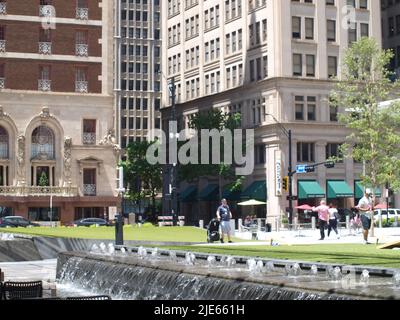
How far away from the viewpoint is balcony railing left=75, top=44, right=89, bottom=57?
7131 cm

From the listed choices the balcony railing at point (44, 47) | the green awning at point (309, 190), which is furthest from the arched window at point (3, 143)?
the green awning at point (309, 190)

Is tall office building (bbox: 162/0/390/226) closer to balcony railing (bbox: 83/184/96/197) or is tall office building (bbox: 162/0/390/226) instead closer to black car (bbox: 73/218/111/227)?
balcony railing (bbox: 83/184/96/197)

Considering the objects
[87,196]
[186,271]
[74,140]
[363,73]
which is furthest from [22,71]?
[186,271]

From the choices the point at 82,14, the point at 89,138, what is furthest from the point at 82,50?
the point at 89,138

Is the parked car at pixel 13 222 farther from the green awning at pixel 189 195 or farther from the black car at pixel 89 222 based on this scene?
the green awning at pixel 189 195

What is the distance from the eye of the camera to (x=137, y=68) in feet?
448

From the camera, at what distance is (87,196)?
7025cm

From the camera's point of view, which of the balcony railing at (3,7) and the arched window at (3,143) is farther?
the balcony railing at (3,7)

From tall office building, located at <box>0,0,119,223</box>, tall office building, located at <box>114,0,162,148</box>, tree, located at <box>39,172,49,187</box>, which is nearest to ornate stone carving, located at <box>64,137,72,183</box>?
tall office building, located at <box>0,0,119,223</box>

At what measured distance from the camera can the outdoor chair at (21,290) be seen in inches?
497

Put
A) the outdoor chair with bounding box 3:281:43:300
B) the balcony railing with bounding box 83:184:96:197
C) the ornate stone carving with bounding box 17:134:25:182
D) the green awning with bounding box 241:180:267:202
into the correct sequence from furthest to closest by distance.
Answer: the green awning with bounding box 241:180:267:202, the balcony railing with bounding box 83:184:96:197, the ornate stone carving with bounding box 17:134:25:182, the outdoor chair with bounding box 3:281:43:300

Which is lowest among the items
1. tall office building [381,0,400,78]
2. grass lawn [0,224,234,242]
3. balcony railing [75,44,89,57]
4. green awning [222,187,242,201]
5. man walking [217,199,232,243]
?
grass lawn [0,224,234,242]

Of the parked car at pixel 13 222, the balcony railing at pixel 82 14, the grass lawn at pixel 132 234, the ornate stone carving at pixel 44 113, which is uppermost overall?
the balcony railing at pixel 82 14

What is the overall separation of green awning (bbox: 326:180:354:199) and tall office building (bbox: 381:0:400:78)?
667 inches
